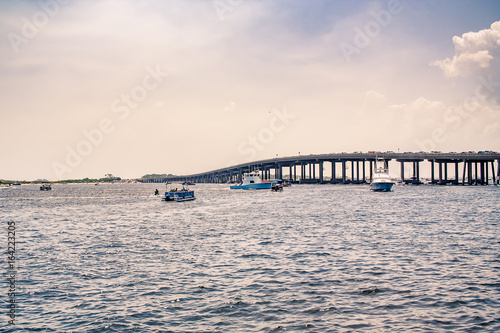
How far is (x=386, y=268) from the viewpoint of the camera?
989 inches

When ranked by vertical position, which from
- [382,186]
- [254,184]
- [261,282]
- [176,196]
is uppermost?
[254,184]

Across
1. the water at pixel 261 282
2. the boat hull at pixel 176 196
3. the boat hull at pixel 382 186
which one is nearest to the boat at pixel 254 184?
the boat hull at pixel 382 186

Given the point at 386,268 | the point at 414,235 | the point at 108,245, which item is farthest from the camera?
the point at 414,235

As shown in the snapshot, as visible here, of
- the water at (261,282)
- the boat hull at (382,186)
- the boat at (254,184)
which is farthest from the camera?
the boat at (254,184)

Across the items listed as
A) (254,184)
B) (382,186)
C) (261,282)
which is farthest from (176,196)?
(261,282)

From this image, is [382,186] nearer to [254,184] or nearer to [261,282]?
[254,184]

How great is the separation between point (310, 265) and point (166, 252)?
37.3 ft

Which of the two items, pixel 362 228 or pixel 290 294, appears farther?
pixel 362 228

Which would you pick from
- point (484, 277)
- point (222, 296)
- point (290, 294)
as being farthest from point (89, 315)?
point (484, 277)

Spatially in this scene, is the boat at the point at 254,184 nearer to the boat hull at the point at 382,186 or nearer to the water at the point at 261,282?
the boat hull at the point at 382,186

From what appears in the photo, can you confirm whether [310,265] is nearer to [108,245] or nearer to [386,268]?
[386,268]

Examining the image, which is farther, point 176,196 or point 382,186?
point 382,186

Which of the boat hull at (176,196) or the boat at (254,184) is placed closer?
the boat hull at (176,196)

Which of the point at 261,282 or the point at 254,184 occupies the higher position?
the point at 254,184
